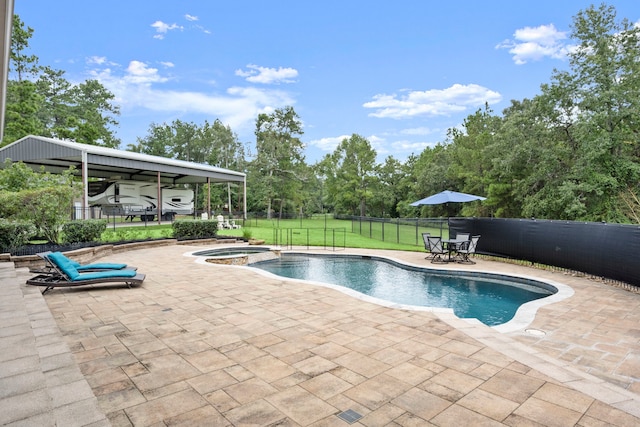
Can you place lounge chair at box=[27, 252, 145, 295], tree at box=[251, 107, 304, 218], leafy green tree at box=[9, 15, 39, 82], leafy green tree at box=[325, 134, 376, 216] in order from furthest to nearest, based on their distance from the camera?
leafy green tree at box=[325, 134, 376, 216] < tree at box=[251, 107, 304, 218] < leafy green tree at box=[9, 15, 39, 82] < lounge chair at box=[27, 252, 145, 295]

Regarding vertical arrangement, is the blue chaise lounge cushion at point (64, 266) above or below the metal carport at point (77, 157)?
below

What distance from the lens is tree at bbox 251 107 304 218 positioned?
38.8 m

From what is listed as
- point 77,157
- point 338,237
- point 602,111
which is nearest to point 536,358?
point 338,237

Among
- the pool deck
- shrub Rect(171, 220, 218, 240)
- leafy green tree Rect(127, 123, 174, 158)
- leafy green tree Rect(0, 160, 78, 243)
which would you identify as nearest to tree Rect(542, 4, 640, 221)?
the pool deck

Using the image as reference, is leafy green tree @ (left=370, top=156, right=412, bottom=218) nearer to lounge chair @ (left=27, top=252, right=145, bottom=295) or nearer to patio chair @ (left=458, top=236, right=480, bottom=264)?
patio chair @ (left=458, top=236, right=480, bottom=264)

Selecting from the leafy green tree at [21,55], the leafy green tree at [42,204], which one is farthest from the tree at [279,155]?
the leafy green tree at [42,204]

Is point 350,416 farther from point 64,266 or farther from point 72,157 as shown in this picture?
point 72,157

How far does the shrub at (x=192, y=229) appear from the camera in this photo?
52.9ft

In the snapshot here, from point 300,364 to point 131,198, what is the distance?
24.8 m

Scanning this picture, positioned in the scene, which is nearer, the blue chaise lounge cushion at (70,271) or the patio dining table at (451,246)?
the blue chaise lounge cushion at (70,271)

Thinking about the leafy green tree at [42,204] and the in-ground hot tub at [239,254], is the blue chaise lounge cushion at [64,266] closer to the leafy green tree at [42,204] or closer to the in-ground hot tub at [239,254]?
the leafy green tree at [42,204]

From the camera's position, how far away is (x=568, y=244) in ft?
29.7

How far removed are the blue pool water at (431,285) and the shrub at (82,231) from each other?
5.43m

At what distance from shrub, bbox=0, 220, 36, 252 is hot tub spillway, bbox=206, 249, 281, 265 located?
471cm
